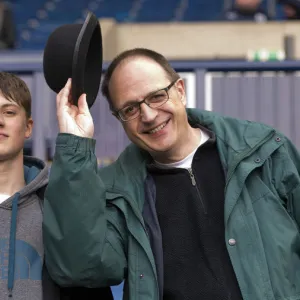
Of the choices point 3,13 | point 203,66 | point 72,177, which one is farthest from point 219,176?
point 3,13

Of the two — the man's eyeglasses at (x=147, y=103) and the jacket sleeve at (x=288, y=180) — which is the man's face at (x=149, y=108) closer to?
the man's eyeglasses at (x=147, y=103)

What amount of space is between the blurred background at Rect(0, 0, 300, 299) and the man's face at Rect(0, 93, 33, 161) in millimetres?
930

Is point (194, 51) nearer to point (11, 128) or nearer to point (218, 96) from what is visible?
point (218, 96)

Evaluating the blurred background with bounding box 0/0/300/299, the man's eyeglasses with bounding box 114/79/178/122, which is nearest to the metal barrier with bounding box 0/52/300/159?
the blurred background with bounding box 0/0/300/299

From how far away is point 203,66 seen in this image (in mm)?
3707

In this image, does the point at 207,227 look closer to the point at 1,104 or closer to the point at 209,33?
the point at 1,104

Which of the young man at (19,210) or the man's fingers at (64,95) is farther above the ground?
the man's fingers at (64,95)

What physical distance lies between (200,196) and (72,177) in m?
0.47

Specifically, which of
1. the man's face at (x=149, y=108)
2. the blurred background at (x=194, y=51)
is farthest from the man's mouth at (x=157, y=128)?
the blurred background at (x=194, y=51)

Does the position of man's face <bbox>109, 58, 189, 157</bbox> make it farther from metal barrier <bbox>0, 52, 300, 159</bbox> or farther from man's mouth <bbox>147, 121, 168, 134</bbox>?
metal barrier <bbox>0, 52, 300, 159</bbox>

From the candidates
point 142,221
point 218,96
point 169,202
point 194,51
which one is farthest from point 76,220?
point 194,51

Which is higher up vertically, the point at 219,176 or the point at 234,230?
the point at 219,176

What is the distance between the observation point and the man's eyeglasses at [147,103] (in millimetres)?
2174

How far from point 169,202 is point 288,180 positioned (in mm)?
415
